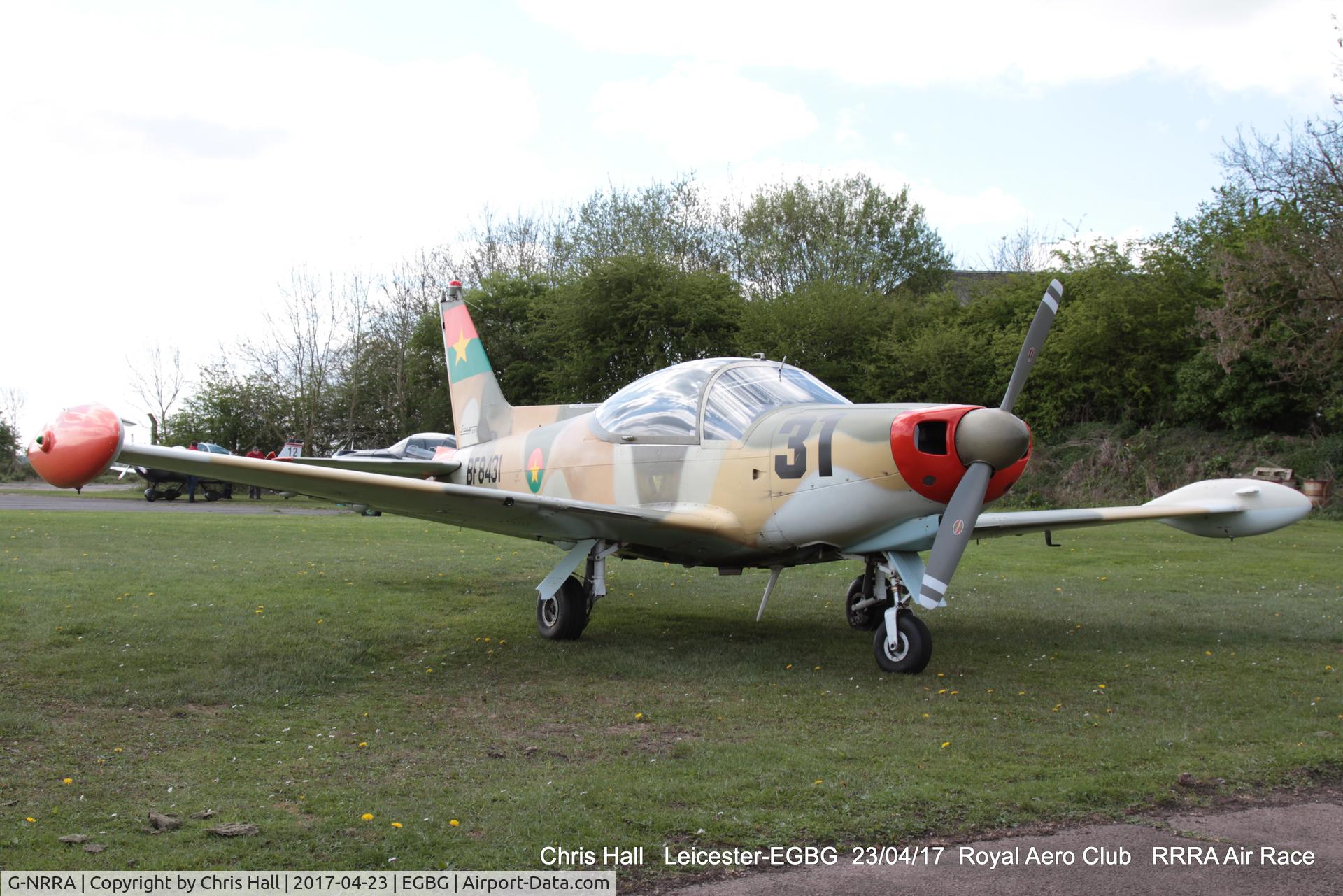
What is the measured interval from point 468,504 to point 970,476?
3.98m

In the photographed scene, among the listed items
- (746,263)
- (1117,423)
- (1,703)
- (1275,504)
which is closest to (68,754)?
(1,703)

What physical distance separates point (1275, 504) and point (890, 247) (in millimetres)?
40223

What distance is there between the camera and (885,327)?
109 feet

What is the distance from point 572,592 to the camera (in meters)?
8.93

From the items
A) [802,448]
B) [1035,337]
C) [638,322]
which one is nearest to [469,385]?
[802,448]

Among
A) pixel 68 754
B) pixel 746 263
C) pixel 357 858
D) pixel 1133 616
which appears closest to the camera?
Answer: pixel 357 858

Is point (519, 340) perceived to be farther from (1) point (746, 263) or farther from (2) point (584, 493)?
(2) point (584, 493)

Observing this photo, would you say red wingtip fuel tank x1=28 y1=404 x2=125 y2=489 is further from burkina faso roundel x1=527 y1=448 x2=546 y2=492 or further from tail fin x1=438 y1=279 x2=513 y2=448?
tail fin x1=438 y1=279 x2=513 y2=448

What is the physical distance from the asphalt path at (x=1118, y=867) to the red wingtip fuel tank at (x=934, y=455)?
9.67 feet

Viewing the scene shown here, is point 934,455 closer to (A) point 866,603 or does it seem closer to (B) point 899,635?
(B) point 899,635

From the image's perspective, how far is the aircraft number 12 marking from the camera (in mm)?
7469

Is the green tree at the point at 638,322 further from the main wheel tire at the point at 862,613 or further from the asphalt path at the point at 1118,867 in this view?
the asphalt path at the point at 1118,867

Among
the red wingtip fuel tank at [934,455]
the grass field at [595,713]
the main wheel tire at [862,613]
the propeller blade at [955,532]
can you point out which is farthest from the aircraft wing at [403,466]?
the propeller blade at [955,532]

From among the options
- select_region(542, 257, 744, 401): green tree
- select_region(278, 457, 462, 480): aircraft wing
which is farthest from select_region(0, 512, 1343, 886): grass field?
select_region(542, 257, 744, 401): green tree
